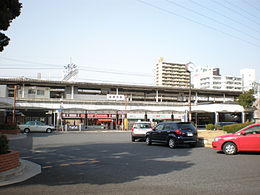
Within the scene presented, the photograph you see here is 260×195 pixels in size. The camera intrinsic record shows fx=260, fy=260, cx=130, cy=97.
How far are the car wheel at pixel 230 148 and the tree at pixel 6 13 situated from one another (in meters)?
10.6

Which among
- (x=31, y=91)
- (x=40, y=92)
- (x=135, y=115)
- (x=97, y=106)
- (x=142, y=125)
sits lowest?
(x=142, y=125)

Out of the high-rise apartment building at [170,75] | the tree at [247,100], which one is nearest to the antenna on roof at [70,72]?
the tree at [247,100]

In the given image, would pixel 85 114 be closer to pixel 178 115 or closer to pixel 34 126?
pixel 34 126

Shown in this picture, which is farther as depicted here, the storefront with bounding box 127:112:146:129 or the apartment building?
the apartment building

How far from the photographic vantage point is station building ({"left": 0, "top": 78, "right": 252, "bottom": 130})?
4584 cm

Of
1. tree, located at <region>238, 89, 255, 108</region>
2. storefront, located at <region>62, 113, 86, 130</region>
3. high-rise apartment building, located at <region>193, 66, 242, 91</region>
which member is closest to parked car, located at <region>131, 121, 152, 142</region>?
storefront, located at <region>62, 113, 86, 130</region>

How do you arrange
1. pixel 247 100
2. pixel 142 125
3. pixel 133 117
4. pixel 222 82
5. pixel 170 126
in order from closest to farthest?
pixel 170 126, pixel 142 125, pixel 133 117, pixel 247 100, pixel 222 82

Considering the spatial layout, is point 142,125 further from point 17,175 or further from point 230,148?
point 17,175

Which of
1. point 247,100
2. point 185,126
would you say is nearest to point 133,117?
point 247,100

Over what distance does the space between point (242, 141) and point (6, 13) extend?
1102 cm

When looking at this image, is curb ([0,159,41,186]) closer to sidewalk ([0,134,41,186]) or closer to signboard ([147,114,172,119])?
sidewalk ([0,134,41,186])

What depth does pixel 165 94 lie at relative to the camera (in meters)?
65.1

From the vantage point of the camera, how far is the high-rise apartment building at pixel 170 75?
458 feet

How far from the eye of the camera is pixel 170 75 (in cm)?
14088
